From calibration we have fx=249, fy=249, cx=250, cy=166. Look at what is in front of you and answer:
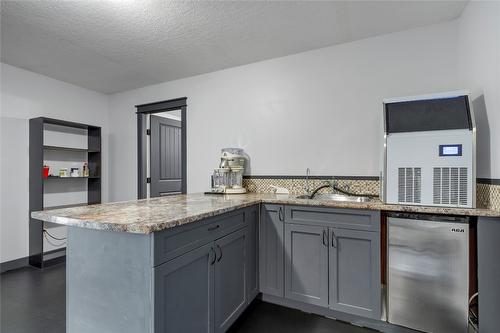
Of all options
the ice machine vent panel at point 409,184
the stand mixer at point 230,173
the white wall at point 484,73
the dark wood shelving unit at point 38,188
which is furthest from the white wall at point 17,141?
the white wall at point 484,73

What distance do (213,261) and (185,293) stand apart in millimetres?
276

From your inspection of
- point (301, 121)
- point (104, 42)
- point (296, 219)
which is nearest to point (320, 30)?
point (301, 121)

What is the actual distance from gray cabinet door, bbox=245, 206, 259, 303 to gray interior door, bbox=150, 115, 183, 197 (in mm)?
2152

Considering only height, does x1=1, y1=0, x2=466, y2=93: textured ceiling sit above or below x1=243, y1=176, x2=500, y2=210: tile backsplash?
above

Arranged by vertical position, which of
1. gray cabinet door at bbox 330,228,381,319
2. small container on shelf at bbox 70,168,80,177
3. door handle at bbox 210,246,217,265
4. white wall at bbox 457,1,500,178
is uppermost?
white wall at bbox 457,1,500,178

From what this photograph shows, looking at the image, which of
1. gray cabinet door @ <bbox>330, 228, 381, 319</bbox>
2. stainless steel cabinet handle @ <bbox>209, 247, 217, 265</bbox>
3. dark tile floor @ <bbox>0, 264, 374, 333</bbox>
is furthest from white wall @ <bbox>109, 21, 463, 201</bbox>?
stainless steel cabinet handle @ <bbox>209, 247, 217, 265</bbox>

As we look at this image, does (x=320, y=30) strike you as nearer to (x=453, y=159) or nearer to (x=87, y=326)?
(x=453, y=159)

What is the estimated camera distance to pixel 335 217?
1.95 meters

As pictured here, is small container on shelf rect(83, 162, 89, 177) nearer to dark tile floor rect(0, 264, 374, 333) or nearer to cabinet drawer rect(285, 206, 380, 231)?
dark tile floor rect(0, 264, 374, 333)

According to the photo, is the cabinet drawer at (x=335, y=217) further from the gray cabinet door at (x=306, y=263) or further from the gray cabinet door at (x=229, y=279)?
the gray cabinet door at (x=229, y=279)

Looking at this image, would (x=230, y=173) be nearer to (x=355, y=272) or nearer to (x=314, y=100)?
(x=314, y=100)

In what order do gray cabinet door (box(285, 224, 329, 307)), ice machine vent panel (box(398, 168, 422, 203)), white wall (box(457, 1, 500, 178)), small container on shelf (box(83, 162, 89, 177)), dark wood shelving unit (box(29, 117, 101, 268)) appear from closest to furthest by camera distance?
white wall (box(457, 1, 500, 178)), ice machine vent panel (box(398, 168, 422, 203)), gray cabinet door (box(285, 224, 329, 307)), dark wood shelving unit (box(29, 117, 101, 268)), small container on shelf (box(83, 162, 89, 177))

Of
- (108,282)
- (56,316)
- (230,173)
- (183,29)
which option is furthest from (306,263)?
(183,29)

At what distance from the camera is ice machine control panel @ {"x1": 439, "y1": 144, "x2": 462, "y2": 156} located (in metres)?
1.65
